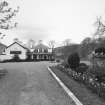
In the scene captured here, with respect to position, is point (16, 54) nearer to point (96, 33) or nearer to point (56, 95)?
point (96, 33)

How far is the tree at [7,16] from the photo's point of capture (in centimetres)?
1241

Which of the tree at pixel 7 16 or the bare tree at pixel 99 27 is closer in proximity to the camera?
the tree at pixel 7 16

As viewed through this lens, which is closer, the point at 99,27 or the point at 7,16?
the point at 7,16

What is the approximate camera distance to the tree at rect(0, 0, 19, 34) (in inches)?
488

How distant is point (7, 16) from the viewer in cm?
1256

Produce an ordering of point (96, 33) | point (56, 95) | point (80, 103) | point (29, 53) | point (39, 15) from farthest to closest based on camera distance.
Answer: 1. point (29, 53)
2. point (96, 33)
3. point (39, 15)
4. point (56, 95)
5. point (80, 103)

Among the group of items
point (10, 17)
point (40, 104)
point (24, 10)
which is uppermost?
point (24, 10)

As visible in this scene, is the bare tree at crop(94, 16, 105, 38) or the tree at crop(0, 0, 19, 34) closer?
the tree at crop(0, 0, 19, 34)

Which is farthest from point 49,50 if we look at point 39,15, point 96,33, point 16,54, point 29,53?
point 39,15

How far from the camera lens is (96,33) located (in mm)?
19375

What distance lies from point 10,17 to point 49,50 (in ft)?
123

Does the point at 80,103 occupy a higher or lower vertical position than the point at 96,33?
lower

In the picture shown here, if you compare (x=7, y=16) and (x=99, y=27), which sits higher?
(x=99, y=27)

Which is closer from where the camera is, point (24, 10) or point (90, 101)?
point (90, 101)
